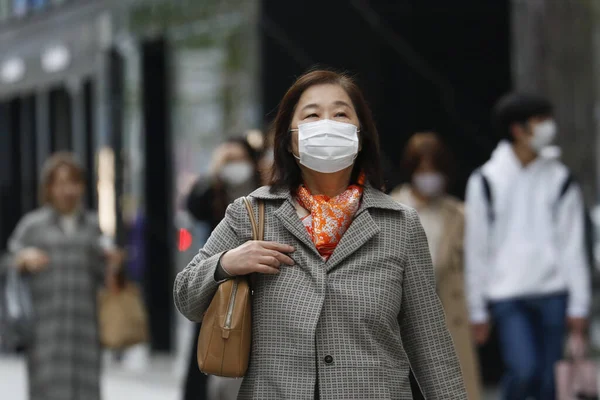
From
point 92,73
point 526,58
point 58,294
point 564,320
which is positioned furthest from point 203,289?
point 92,73

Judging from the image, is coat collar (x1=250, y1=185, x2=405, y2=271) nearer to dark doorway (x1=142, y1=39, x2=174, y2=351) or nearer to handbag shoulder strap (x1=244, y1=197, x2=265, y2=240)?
handbag shoulder strap (x1=244, y1=197, x2=265, y2=240)

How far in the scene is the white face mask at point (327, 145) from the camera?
12.8 ft

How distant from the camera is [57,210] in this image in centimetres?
885

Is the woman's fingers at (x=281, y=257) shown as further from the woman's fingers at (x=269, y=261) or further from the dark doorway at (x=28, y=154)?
the dark doorway at (x=28, y=154)

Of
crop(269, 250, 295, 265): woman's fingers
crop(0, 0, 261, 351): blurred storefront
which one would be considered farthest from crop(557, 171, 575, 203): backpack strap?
crop(0, 0, 261, 351): blurred storefront

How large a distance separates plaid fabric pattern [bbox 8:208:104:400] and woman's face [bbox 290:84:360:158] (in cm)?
495

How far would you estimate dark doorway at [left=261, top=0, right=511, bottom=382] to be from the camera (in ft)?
33.0

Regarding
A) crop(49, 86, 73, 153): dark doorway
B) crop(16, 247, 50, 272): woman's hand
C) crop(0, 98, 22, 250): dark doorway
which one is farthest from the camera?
crop(0, 98, 22, 250): dark doorway

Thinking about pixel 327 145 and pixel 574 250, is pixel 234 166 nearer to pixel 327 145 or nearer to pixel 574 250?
pixel 574 250

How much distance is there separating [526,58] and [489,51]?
287 mm

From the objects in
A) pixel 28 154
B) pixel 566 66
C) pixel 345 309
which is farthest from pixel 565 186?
pixel 28 154

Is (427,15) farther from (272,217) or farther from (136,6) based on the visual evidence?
(272,217)

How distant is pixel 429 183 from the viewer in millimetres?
7551

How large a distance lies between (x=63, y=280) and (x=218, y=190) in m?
1.76
